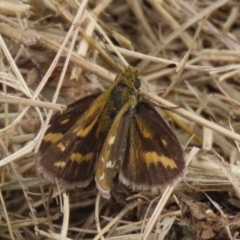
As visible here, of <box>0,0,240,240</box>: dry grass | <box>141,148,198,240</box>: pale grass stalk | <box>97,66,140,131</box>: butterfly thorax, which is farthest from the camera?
<box>97,66,140,131</box>: butterfly thorax

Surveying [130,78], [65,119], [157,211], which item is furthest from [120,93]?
[157,211]

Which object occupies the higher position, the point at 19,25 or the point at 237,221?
the point at 19,25

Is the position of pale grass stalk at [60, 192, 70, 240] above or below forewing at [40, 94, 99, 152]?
below

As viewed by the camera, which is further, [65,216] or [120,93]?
[120,93]

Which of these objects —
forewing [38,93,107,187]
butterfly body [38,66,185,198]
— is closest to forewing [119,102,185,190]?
butterfly body [38,66,185,198]

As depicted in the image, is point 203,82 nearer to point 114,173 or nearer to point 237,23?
point 237,23

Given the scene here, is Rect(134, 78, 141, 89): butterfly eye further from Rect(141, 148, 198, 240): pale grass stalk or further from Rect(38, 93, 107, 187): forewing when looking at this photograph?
Rect(141, 148, 198, 240): pale grass stalk

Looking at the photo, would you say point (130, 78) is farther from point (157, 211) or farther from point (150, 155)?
point (157, 211)

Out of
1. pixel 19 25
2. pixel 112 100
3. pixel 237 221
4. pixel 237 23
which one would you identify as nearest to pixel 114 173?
pixel 112 100
